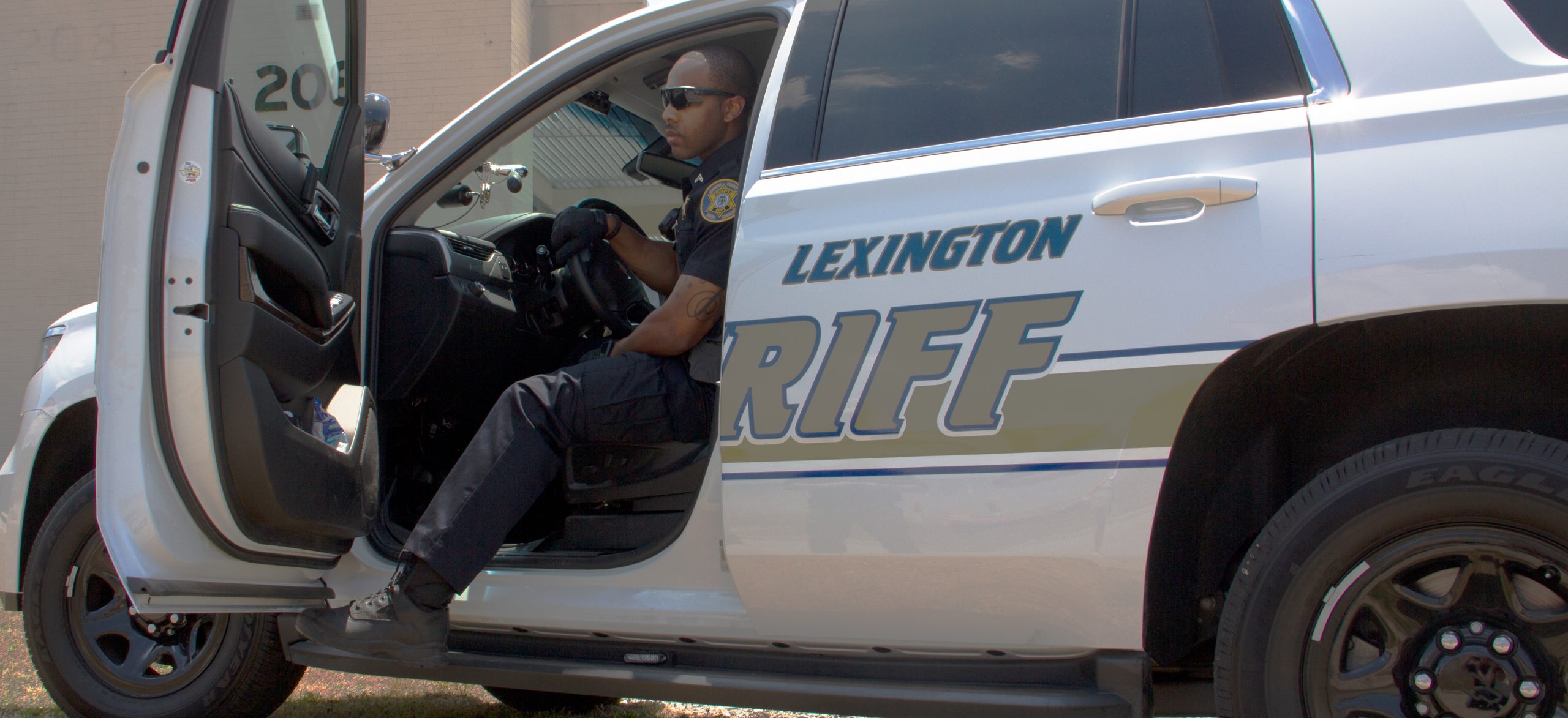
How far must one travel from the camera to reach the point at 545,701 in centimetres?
342

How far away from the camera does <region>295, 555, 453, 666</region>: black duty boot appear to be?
2314 mm

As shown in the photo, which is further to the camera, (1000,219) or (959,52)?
(959,52)

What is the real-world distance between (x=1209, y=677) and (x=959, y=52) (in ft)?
4.25

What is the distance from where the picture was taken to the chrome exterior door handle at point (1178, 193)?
1729 mm

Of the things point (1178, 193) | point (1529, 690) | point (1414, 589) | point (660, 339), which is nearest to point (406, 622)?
point (660, 339)

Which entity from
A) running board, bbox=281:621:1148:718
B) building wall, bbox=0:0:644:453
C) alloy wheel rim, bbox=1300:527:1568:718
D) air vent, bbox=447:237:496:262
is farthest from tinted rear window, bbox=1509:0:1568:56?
building wall, bbox=0:0:644:453

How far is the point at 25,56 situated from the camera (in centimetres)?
896

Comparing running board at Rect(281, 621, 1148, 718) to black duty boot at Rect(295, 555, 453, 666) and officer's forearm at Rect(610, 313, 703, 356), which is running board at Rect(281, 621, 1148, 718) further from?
officer's forearm at Rect(610, 313, 703, 356)

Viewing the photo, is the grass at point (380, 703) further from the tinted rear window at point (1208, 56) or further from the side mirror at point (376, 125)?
the tinted rear window at point (1208, 56)

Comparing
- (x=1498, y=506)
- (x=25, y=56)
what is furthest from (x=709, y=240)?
(x=25, y=56)

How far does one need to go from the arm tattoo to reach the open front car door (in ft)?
2.75

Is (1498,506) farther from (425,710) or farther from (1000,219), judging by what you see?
(425,710)

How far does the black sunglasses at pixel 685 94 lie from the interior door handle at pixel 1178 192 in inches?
52.2

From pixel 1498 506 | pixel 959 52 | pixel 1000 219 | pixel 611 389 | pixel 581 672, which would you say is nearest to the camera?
pixel 1498 506
